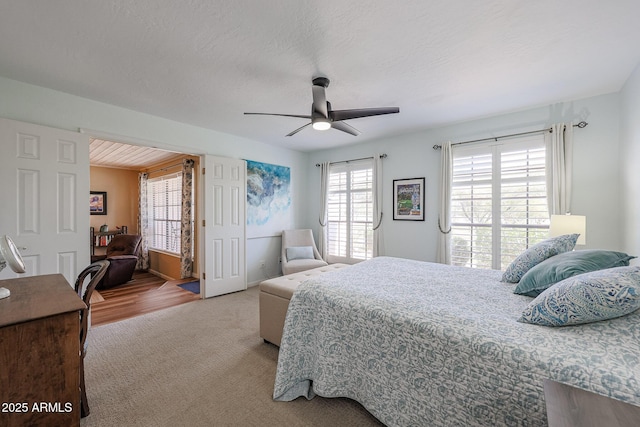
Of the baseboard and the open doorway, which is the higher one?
the open doorway

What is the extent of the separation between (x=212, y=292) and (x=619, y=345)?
13.8ft

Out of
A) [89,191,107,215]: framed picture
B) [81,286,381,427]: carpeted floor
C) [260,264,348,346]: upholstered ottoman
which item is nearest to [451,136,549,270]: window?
[260,264,348,346]: upholstered ottoman

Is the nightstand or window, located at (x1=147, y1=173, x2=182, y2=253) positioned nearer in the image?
the nightstand

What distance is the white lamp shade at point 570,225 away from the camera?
242 cm

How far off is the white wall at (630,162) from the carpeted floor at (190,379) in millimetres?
2832

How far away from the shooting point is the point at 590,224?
115 inches

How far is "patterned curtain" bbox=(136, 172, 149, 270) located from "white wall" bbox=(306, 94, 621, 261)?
5079 millimetres

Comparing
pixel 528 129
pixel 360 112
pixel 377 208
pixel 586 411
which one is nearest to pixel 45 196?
pixel 360 112

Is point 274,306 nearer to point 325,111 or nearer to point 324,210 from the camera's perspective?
point 325,111

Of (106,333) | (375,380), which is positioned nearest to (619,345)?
(375,380)

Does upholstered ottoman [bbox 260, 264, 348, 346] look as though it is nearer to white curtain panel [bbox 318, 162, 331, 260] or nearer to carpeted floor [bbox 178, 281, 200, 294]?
carpeted floor [bbox 178, 281, 200, 294]

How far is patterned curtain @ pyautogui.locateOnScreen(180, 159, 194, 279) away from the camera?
16.9ft

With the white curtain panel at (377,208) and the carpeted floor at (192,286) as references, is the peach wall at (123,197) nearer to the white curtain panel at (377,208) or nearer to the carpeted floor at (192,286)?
the carpeted floor at (192,286)

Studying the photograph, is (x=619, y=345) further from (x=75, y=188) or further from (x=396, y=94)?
(x=75, y=188)
